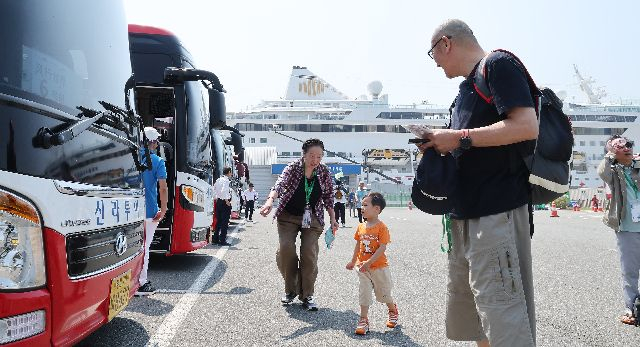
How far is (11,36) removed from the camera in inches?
85.2

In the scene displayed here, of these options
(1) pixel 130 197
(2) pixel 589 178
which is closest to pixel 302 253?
(1) pixel 130 197

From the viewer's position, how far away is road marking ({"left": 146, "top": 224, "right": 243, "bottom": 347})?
3424 millimetres

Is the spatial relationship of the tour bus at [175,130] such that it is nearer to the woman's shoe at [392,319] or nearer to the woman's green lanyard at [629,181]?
the woman's shoe at [392,319]

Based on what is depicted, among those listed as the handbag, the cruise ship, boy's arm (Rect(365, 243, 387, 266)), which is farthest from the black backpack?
the cruise ship

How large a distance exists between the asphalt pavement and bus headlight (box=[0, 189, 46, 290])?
146cm

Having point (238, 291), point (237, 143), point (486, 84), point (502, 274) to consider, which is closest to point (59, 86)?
point (486, 84)

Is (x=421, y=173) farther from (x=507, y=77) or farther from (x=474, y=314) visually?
(x=474, y=314)

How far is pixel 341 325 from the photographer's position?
4.00m

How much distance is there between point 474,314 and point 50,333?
1.86 metres

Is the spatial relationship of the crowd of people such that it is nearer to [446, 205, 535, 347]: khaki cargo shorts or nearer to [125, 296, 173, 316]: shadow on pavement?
[446, 205, 535, 347]: khaki cargo shorts

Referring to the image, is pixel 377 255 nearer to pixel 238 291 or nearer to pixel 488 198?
pixel 238 291

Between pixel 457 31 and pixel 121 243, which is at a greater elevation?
pixel 457 31

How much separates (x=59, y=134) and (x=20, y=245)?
504mm

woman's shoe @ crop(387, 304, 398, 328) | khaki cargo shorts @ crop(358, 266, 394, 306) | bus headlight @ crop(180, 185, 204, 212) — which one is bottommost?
woman's shoe @ crop(387, 304, 398, 328)
